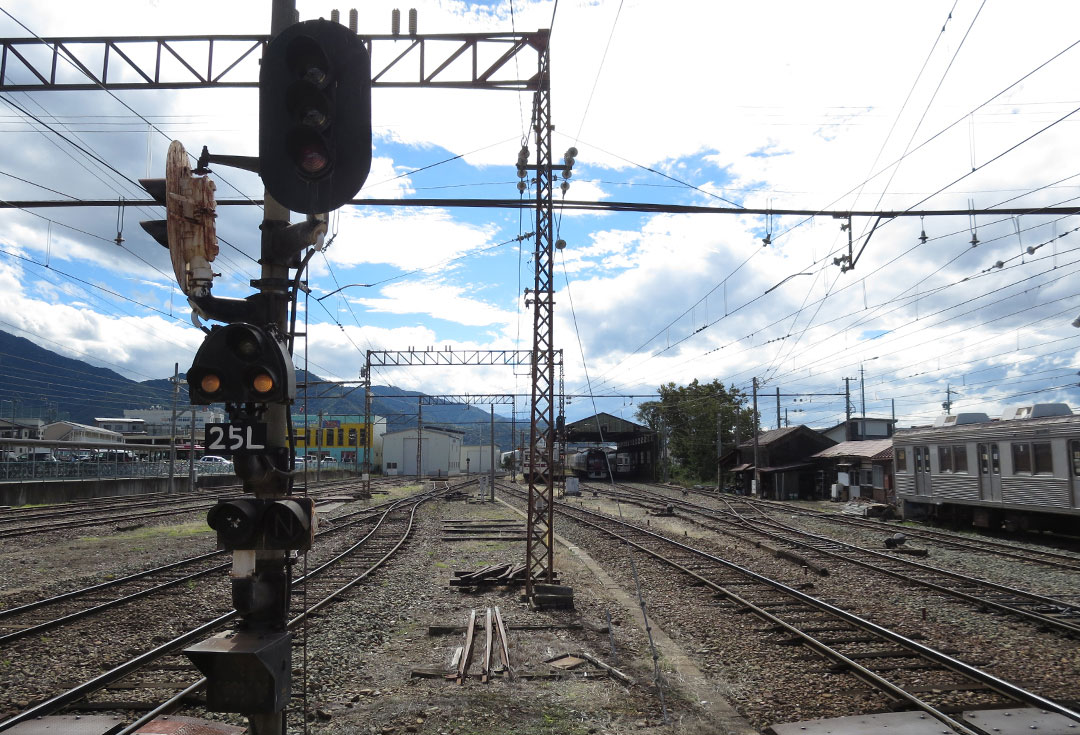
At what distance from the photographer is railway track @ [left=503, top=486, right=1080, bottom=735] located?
21.8ft

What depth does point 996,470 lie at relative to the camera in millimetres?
20734

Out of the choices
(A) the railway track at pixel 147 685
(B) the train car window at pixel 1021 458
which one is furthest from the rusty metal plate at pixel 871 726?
(B) the train car window at pixel 1021 458

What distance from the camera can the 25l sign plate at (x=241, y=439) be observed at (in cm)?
352

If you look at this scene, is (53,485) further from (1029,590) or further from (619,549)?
(1029,590)

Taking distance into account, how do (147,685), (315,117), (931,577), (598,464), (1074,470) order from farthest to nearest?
(598,464)
(1074,470)
(931,577)
(147,685)
(315,117)

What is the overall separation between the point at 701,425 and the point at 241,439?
66.5 m

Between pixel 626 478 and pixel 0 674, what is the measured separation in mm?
61554

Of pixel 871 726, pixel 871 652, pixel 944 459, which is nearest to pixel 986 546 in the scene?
pixel 944 459

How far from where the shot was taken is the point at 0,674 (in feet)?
23.9

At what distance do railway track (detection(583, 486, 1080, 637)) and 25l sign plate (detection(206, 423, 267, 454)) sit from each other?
33.2 feet

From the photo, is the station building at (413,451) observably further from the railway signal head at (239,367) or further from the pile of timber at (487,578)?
the railway signal head at (239,367)

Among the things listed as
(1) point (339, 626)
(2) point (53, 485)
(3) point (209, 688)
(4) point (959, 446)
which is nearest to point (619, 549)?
(1) point (339, 626)

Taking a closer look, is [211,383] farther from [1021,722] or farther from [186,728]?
[1021,722]

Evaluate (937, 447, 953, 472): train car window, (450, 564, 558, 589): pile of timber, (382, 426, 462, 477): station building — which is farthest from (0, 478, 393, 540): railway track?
(382, 426, 462, 477): station building
